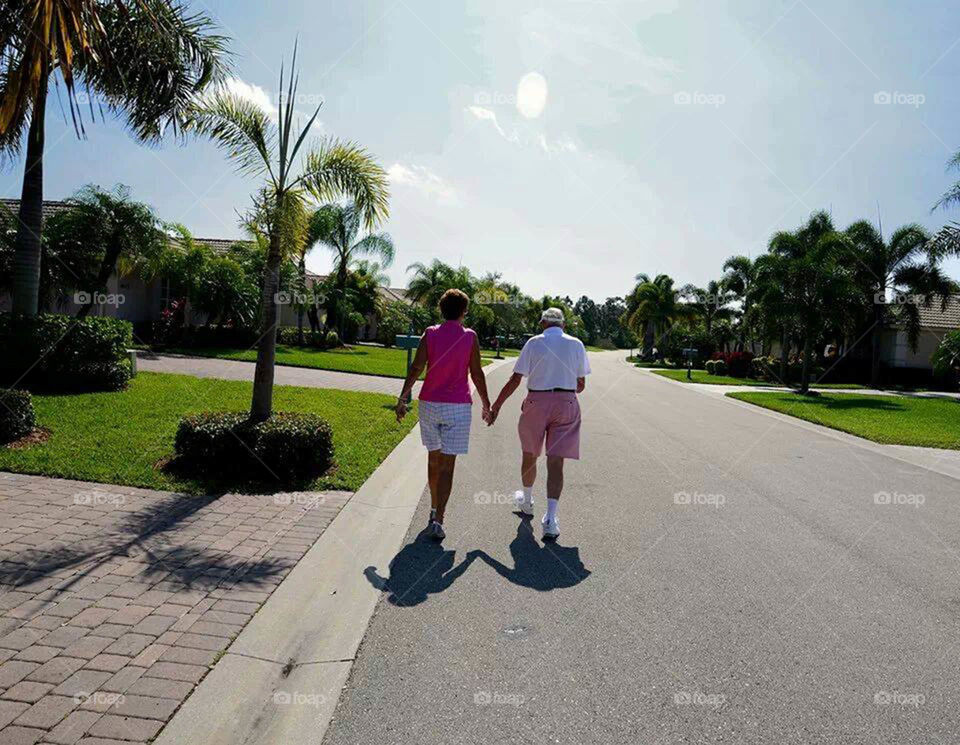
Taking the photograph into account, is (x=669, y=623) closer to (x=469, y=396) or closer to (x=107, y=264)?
(x=469, y=396)

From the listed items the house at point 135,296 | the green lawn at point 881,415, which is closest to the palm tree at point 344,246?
the house at point 135,296

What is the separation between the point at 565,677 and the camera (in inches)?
133

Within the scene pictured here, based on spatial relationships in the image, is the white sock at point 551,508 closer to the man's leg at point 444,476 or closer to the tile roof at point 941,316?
the man's leg at point 444,476

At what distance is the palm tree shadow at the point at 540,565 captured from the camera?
463cm

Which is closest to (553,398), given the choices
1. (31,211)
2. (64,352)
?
(31,211)

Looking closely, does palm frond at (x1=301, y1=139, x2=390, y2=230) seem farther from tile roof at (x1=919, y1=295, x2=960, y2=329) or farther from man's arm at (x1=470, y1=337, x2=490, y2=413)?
tile roof at (x1=919, y1=295, x2=960, y2=329)

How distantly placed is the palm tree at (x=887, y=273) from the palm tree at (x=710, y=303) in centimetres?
1778

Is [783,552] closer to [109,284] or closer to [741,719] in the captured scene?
[741,719]

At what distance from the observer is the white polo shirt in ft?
19.0

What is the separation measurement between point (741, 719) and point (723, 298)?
5309 cm

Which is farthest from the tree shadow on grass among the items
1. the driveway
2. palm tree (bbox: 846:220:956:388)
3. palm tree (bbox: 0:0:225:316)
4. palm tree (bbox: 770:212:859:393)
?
palm tree (bbox: 846:220:956:388)

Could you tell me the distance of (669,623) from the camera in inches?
159

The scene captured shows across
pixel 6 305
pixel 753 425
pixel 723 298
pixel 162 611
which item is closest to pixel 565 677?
pixel 162 611

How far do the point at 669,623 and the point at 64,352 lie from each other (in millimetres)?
10944
